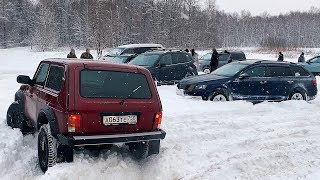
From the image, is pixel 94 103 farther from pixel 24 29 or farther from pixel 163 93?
pixel 24 29

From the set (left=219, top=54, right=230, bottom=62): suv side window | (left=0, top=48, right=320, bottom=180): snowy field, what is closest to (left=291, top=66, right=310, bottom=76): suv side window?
(left=0, top=48, right=320, bottom=180): snowy field

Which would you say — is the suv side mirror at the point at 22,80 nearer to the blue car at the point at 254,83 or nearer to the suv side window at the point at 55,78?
the suv side window at the point at 55,78

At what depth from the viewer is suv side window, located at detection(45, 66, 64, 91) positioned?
5.27 m

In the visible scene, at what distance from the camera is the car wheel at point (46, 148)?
5.09 metres

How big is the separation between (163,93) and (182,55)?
3.74 m

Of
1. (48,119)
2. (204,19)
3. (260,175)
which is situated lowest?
(260,175)

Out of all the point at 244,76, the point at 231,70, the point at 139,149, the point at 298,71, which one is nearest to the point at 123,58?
the point at 231,70

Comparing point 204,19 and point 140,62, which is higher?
point 204,19

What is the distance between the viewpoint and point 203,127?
322 inches

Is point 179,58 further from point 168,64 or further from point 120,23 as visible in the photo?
point 120,23

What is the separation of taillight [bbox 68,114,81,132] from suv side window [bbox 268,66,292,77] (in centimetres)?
861

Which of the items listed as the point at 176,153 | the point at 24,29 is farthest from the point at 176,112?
the point at 24,29

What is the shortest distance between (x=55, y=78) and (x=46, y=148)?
1051mm

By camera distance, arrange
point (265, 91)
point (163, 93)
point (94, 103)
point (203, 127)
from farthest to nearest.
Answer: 1. point (163, 93)
2. point (265, 91)
3. point (203, 127)
4. point (94, 103)
